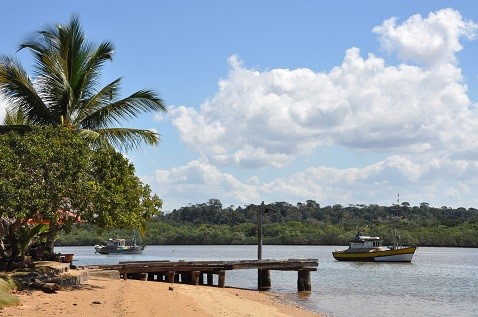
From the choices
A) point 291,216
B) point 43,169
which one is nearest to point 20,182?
point 43,169

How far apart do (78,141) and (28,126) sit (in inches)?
153

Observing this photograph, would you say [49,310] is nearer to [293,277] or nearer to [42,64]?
[42,64]

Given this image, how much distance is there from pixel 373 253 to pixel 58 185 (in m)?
61.0

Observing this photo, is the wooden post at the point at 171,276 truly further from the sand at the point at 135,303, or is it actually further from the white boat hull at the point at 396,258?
the white boat hull at the point at 396,258

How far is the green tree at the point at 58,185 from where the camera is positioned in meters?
20.1

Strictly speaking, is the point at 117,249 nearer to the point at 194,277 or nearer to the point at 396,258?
the point at 396,258

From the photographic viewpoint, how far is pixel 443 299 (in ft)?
118

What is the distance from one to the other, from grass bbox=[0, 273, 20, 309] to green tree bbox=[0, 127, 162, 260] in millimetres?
1927

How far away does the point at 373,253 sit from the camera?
252ft

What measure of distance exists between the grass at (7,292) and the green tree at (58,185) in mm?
1927

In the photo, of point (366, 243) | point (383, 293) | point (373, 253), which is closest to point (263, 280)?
point (383, 293)

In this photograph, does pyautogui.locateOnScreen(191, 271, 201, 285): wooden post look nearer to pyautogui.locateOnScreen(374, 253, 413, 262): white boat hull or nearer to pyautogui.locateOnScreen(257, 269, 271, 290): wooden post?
pyautogui.locateOnScreen(257, 269, 271, 290): wooden post

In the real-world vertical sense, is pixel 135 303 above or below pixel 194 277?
below

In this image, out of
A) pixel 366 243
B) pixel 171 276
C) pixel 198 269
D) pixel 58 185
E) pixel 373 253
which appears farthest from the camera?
pixel 366 243
